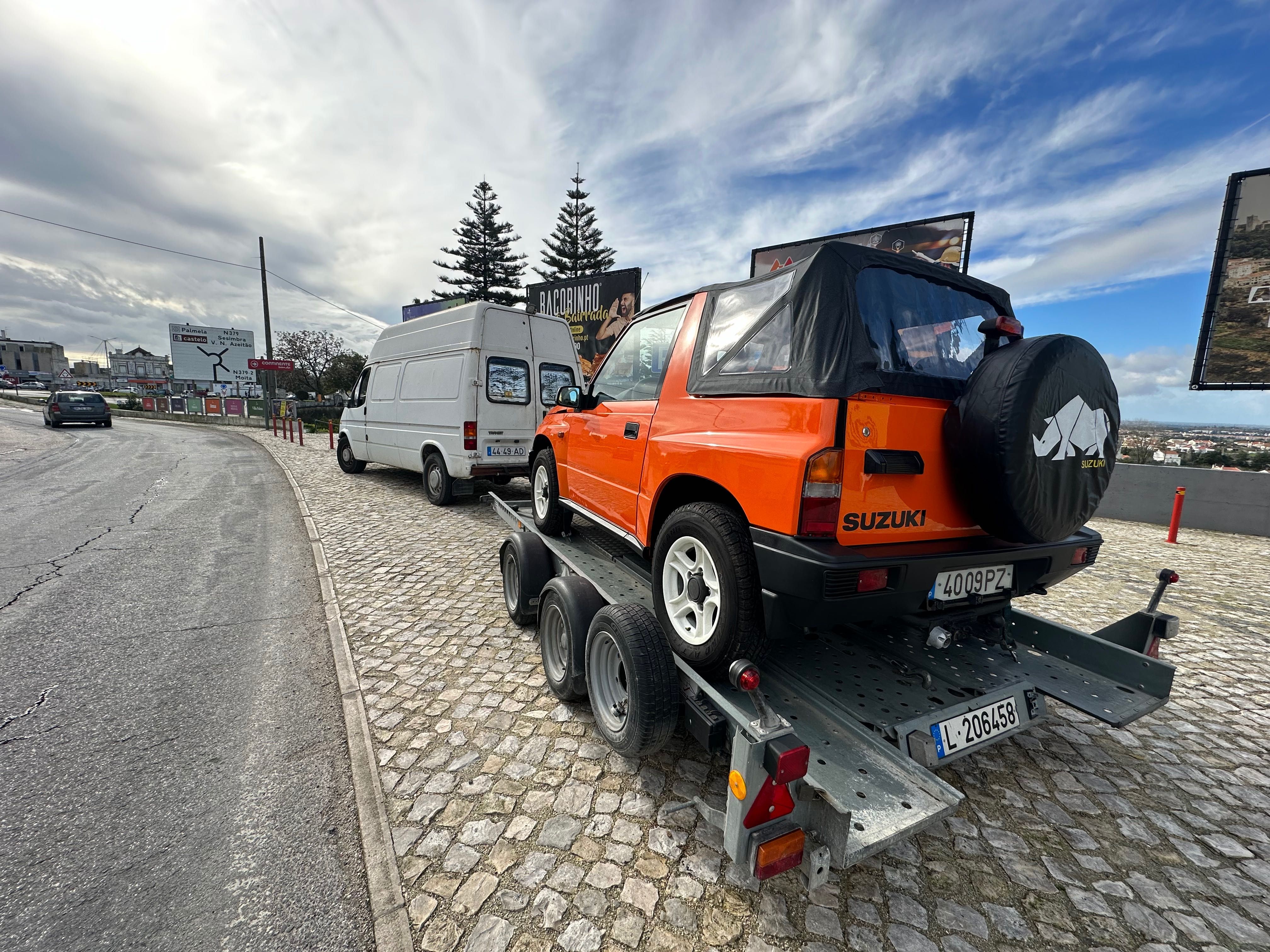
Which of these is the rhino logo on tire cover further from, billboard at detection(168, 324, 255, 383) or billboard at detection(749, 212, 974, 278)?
billboard at detection(168, 324, 255, 383)

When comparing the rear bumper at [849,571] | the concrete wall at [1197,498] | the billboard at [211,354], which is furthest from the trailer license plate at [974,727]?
the billboard at [211,354]

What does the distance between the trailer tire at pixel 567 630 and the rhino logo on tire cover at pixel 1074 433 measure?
2127 millimetres

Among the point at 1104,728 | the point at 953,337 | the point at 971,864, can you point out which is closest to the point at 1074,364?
the point at 953,337

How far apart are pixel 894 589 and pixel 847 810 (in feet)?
2.49

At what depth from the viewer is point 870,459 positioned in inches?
75.6

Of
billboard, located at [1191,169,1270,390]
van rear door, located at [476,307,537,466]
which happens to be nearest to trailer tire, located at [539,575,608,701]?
van rear door, located at [476,307,537,466]

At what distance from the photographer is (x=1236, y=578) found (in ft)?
19.3

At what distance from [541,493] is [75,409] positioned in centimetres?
2690

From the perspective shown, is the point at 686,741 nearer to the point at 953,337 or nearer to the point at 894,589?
the point at 894,589

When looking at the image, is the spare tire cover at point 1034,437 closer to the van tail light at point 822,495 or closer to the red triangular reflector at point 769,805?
the van tail light at point 822,495

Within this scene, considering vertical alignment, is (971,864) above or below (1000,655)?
A: below

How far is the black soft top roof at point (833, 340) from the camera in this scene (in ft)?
6.40

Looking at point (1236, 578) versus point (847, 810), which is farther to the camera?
point (1236, 578)

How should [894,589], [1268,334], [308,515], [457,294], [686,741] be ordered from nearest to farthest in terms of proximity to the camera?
1. [894,589]
2. [686,741]
3. [308,515]
4. [1268,334]
5. [457,294]
